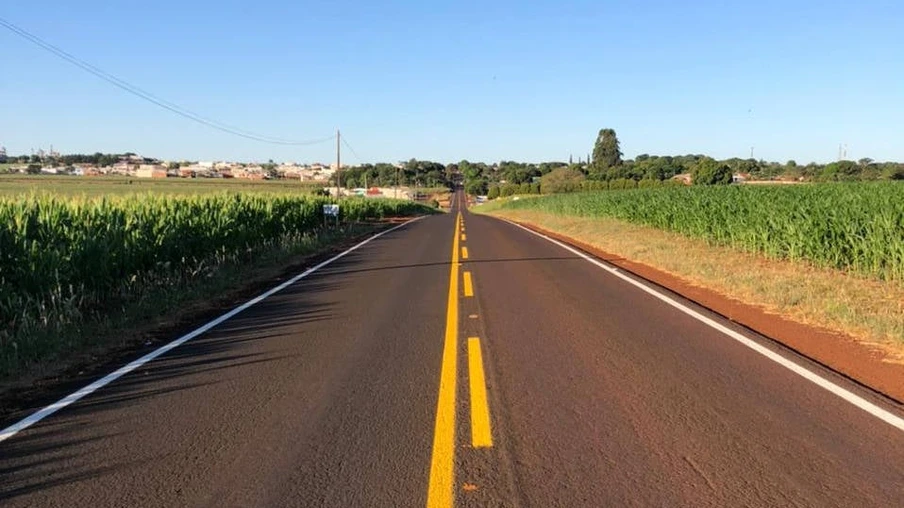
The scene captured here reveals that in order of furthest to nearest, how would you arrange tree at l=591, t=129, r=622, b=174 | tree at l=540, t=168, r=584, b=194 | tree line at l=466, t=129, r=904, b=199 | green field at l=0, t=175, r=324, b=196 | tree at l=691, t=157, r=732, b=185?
1. tree at l=591, t=129, r=622, b=174
2. tree at l=540, t=168, r=584, b=194
3. tree at l=691, t=157, r=732, b=185
4. tree line at l=466, t=129, r=904, b=199
5. green field at l=0, t=175, r=324, b=196

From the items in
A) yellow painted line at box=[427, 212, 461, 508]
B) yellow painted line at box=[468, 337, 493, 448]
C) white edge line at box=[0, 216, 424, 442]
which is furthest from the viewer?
white edge line at box=[0, 216, 424, 442]

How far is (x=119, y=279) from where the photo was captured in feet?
34.1

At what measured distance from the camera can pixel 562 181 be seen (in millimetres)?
123250

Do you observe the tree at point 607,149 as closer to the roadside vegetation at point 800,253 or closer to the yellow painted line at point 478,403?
the roadside vegetation at point 800,253

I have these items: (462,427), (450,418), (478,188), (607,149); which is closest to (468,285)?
(450,418)

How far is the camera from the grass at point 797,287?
8016 mm

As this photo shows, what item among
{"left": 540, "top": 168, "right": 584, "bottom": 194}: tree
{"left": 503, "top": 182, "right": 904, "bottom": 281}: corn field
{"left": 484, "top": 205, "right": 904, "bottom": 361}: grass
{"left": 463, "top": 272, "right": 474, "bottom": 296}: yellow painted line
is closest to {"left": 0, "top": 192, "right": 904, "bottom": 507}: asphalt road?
{"left": 484, "top": 205, "right": 904, "bottom": 361}: grass

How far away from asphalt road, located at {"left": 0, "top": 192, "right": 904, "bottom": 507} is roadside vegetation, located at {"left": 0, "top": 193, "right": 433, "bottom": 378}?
1.84 m

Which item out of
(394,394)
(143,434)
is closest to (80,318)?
(143,434)

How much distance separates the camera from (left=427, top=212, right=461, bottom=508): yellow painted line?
3.64 m

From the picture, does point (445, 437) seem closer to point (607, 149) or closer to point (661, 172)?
point (661, 172)

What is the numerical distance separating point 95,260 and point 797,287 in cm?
1144

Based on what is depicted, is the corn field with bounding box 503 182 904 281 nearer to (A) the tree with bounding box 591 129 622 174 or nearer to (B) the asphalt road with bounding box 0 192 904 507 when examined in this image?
(B) the asphalt road with bounding box 0 192 904 507

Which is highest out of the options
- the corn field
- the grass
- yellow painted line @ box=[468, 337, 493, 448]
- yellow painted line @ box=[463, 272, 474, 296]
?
the corn field
